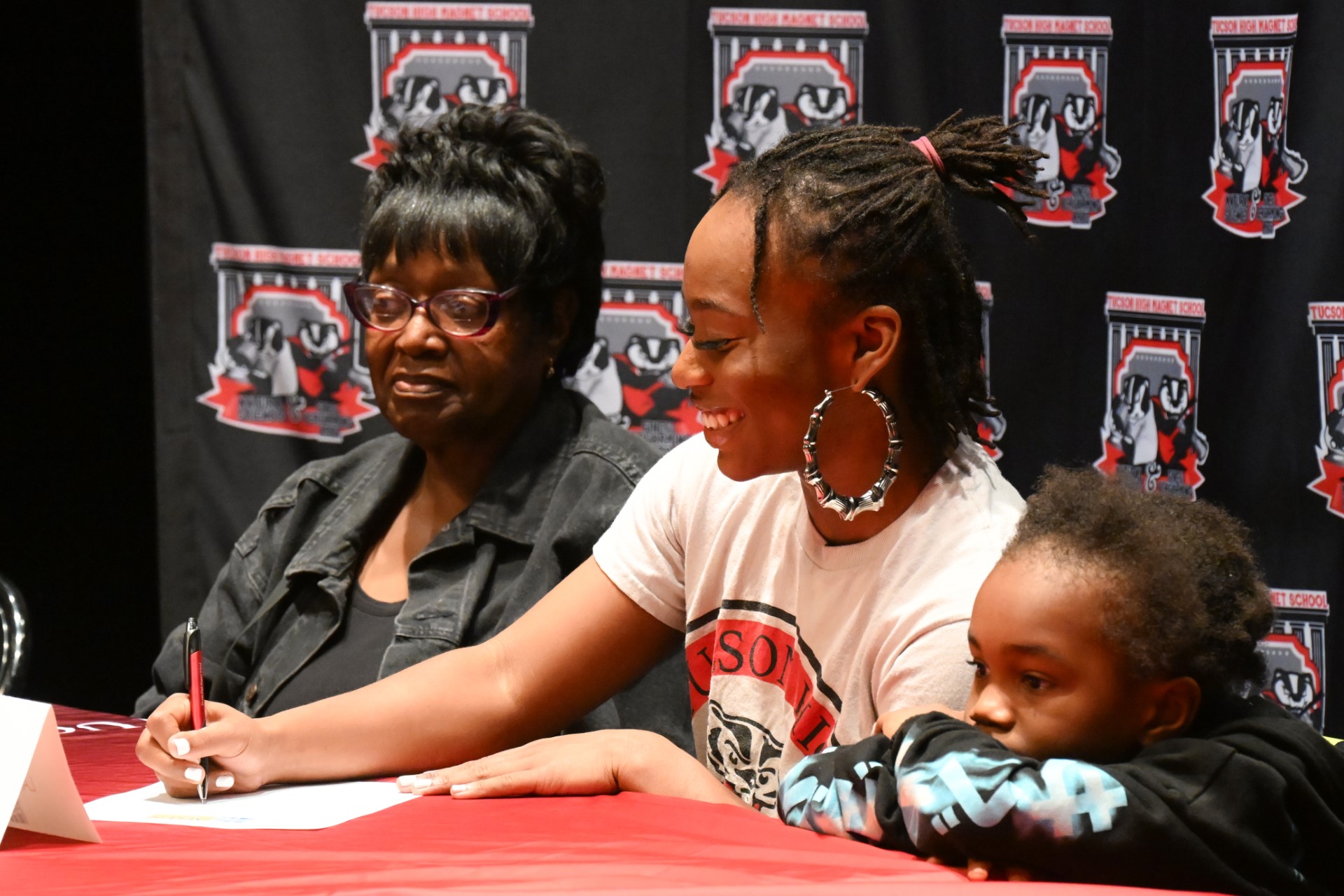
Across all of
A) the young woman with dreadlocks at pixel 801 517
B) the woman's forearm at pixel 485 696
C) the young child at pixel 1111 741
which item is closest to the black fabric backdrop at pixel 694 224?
the young woman with dreadlocks at pixel 801 517

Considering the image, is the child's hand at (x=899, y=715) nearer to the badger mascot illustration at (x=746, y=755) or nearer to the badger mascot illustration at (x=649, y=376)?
the badger mascot illustration at (x=746, y=755)

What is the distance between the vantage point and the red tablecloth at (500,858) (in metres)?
1.09

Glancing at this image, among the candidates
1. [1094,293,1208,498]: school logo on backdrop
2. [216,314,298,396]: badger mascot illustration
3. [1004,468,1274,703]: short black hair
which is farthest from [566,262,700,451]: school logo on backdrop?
[1004,468,1274,703]: short black hair

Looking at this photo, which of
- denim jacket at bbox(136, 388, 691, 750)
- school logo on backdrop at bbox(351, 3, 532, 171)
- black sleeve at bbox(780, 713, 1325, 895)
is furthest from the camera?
school logo on backdrop at bbox(351, 3, 532, 171)

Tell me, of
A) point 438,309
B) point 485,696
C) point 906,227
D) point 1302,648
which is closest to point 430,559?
point 438,309

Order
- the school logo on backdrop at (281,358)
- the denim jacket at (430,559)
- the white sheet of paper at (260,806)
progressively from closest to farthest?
the white sheet of paper at (260,806), the denim jacket at (430,559), the school logo on backdrop at (281,358)

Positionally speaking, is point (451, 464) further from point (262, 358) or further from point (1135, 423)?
point (1135, 423)

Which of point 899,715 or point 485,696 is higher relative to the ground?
point 899,715

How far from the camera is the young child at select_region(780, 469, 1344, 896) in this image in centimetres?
109

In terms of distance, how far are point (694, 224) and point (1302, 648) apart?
4.67 ft

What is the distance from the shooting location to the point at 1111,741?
3.95 feet

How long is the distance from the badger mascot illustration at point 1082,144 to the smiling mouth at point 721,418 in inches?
51.9

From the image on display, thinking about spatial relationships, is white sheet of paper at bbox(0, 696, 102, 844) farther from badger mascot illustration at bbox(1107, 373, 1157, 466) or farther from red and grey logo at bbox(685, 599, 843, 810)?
badger mascot illustration at bbox(1107, 373, 1157, 466)

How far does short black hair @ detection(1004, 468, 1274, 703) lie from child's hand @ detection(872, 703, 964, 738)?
0.16 meters
